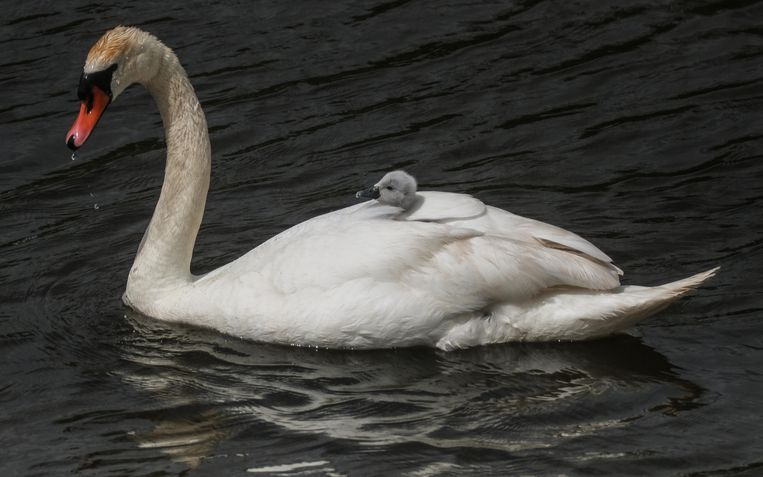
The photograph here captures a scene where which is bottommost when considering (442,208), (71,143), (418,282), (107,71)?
(418,282)

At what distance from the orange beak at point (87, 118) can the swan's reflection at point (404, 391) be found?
1.32 m

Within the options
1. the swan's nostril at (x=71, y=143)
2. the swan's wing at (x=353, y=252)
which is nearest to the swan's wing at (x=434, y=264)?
the swan's wing at (x=353, y=252)

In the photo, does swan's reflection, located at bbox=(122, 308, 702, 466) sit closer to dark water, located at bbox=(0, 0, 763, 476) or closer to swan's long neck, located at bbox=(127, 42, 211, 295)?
dark water, located at bbox=(0, 0, 763, 476)

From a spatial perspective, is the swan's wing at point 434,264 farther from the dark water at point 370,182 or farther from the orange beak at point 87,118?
the orange beak at point 87,118

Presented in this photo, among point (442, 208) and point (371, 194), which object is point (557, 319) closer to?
point (442, 208)

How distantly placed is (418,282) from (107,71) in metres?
2.36

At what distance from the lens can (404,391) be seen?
7.95m

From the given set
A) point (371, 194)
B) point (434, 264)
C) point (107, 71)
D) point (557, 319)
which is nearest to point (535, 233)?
point (557, 319)

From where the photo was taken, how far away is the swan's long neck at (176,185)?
9.20 metres

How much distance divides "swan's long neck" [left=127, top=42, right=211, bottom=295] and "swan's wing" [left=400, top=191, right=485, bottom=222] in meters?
1.54

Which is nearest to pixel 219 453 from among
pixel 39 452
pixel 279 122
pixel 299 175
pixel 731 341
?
pixel 39 452

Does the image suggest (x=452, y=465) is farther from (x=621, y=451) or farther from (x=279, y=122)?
(x=279, y=122)

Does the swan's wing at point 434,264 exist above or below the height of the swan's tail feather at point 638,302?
above

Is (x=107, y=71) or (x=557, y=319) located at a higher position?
(x=107, y=71)
